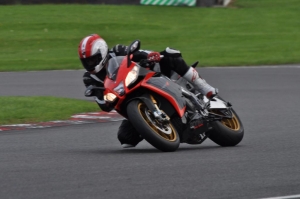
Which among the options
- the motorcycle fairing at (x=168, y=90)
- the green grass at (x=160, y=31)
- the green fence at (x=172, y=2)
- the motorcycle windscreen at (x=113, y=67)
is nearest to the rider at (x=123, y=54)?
the motorcycle windscreen at (x=113, y=67)

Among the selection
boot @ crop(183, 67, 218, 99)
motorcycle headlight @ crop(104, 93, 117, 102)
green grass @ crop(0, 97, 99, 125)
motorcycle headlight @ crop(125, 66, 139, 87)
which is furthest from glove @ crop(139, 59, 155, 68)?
green grass @ crop(0, 97, 99, 125)

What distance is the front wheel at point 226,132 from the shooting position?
8.48m

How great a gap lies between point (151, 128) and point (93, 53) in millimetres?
1044

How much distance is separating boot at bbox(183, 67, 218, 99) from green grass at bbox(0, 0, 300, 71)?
11.3m

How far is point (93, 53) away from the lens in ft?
26.6

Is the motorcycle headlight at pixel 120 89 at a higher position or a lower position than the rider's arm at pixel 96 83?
higher

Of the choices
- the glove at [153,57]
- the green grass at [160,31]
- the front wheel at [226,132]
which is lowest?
the green grass at [160,31]

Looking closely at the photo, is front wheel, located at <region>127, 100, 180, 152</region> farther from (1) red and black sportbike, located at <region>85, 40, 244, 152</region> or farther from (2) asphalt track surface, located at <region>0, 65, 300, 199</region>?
(2) asphalt track surface, located at <region>0, 65, 300, 199</region>

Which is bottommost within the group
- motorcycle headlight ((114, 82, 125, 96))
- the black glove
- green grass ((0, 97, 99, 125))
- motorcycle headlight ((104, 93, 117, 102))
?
green grass ((0, 97, 99, 125))

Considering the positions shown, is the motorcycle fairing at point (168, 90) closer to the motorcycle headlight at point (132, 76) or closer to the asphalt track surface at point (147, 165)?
the motorcycle headlight at point (132, 76)

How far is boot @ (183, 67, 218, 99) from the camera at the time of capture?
8492 millimetres

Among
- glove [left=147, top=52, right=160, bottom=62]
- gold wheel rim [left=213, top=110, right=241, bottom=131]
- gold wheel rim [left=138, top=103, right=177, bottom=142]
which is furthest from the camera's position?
gold wheel rim [left=213, top=110, right=241, bottom=131]

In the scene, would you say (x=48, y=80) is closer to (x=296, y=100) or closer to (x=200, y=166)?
(x=296, y=100)

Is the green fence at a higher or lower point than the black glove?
lower
